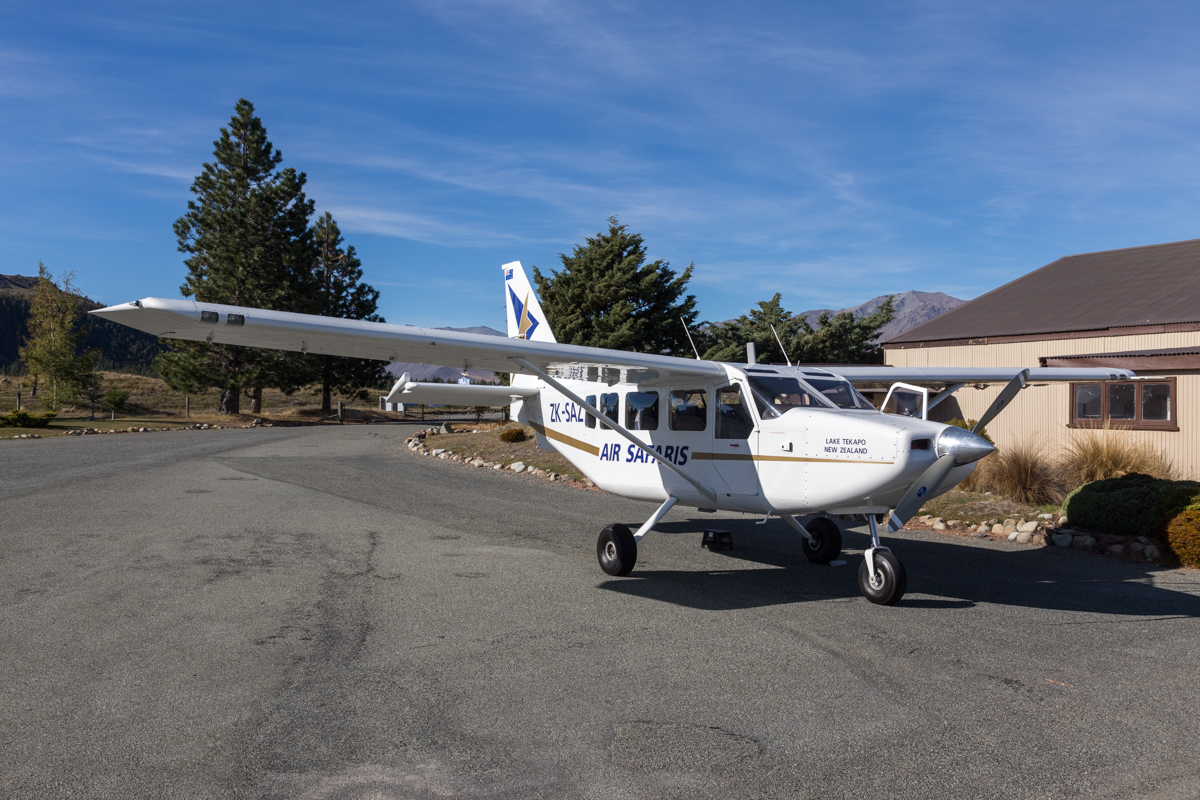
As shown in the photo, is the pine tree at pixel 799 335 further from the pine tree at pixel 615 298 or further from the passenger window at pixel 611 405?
the passenger window at pixel 611 405

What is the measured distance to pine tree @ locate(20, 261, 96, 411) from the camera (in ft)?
141

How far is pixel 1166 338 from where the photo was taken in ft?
54.3

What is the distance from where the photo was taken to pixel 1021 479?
1228 centimetres

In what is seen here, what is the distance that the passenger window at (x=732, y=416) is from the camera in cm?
804

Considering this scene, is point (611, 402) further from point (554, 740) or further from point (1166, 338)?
point (1166, 338)

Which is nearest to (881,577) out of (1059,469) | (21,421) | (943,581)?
(943,581)

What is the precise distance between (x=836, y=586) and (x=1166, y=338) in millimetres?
13563

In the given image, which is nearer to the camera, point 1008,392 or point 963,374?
point 1008,392

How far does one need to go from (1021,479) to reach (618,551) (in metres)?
7.80

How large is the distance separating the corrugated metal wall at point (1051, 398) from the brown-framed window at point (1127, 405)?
149 millimetres

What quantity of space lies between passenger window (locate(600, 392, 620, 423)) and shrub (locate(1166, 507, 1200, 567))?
262 inches

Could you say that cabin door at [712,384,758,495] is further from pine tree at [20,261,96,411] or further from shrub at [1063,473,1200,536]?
pine tree at [20,261,96,411]

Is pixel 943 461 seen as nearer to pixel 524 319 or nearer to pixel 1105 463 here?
pixel 1105 463

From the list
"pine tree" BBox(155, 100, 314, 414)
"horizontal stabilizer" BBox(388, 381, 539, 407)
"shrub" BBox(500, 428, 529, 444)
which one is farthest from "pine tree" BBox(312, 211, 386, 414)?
"horizontal stabilizer" BBox(388, 381, 539, 407)
